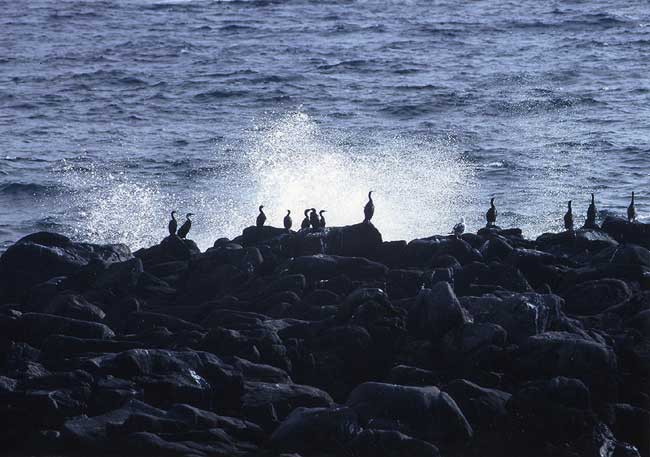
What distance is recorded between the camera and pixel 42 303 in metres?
24.2

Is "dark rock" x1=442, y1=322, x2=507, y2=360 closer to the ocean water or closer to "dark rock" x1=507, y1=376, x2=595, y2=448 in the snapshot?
"dark rock" x1=507, y1=376, x2=595, y2=448

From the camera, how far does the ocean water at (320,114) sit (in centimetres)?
3916

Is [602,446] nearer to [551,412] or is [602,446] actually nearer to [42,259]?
[551,412]

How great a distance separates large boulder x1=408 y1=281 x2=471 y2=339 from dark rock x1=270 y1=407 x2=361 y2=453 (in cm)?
362

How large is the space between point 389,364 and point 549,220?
16921 mm

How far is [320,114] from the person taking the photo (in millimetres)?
50875

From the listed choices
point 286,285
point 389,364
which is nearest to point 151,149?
point 286,285

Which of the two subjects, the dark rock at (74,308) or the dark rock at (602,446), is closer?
the dark rock at (602,446)

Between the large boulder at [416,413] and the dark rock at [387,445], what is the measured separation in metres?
0.47

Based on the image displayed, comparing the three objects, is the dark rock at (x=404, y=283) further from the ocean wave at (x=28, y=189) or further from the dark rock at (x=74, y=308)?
the ocean wave at (x=28, y=189)

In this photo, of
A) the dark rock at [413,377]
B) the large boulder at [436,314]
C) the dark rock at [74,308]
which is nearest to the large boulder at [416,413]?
the dark rock at [413,377]

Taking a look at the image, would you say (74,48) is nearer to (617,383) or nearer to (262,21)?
(262,21)

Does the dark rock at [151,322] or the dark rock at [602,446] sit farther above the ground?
the dark rock at [151,322]

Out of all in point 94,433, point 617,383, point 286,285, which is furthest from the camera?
point 286,285
